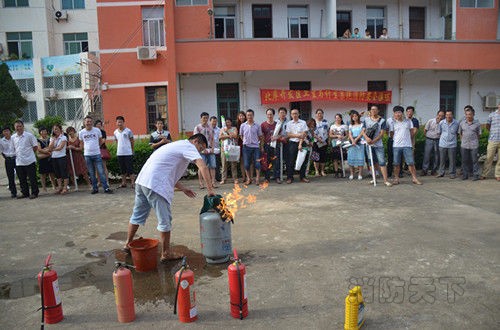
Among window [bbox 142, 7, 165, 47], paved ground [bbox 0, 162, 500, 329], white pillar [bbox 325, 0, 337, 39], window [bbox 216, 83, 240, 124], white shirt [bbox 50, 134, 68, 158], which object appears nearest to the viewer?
paved ground [bbox 0, 162, 500, 329]

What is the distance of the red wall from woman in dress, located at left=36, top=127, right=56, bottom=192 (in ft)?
58.0

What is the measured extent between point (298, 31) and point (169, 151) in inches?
615

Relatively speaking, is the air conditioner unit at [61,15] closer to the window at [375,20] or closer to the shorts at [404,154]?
the window at [375,20]

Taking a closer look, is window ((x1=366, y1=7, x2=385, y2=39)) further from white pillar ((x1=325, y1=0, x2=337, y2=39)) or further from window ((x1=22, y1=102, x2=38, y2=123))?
window ((x1=22, y1=102, x2=38, y2=123))

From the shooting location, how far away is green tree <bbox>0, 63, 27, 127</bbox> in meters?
24.7

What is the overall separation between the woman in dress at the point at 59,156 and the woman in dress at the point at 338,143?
22.6ft

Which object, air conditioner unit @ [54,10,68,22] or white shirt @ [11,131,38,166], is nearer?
white shirt @ [11,131,38,166]

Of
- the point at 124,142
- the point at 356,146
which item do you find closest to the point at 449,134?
the point at 356,146

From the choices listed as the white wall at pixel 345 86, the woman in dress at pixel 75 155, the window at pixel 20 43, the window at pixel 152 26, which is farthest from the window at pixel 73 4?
the woman in dress at pixel 75 155

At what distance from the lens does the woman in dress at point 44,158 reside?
31.3 feet

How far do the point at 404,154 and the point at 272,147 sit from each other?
127 inches

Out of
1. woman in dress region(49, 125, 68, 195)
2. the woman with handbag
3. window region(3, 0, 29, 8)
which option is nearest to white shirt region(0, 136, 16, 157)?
woman in dress region(49, 125, 68, 195)

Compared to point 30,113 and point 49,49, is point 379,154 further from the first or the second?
point 49,49

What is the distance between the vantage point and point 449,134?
9969 millimetres
